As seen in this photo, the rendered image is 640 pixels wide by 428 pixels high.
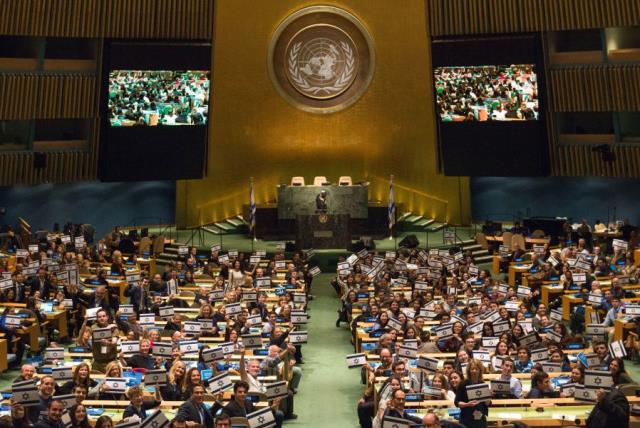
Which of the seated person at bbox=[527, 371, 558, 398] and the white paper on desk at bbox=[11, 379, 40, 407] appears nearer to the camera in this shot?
the white paper on desk at bbox=[11, 379, 40, 407]

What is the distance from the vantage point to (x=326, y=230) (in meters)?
32.0

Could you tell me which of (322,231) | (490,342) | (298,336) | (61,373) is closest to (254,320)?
(298,336)

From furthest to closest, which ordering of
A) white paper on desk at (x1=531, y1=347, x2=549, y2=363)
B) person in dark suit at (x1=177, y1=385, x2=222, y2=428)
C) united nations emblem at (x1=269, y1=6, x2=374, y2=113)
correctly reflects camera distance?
1. united nations emblem at (x1=269, y1=6, x2=374, y2=113)
2. white paper on desk at (x1=531, y1=347, x2=549, y2=363)
3. person in dark suit at (x1=177, y1=385, x2=222, y2=428)

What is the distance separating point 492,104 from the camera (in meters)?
33.2

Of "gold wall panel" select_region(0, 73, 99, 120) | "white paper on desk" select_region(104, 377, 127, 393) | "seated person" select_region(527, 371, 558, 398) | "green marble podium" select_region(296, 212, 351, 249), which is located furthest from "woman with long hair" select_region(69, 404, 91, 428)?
"gold wall panel" select_region(0, 73, 99, 120)

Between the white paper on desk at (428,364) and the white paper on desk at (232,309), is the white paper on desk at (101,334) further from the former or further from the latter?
the white paper on desk at (428,364)

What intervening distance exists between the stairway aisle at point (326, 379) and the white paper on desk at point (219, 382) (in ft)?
7.57

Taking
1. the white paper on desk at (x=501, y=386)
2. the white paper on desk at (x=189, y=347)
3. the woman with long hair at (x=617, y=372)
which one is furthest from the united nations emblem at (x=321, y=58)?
the white paper on desk at (x=501, y=386)

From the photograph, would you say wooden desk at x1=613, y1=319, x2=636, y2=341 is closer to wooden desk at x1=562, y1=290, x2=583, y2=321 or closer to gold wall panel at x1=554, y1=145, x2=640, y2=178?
wooden desk at x1=562, y1=290, x2=583, y2=321

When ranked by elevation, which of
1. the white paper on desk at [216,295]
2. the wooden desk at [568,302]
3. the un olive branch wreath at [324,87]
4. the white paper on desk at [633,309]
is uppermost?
the un olive branch wreath at [324,87]

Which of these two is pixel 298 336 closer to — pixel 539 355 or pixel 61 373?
pixel 539 355

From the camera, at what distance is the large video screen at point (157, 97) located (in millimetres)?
33406

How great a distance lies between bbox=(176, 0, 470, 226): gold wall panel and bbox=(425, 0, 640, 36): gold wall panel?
10.4 feet

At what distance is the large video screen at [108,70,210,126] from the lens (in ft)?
110
